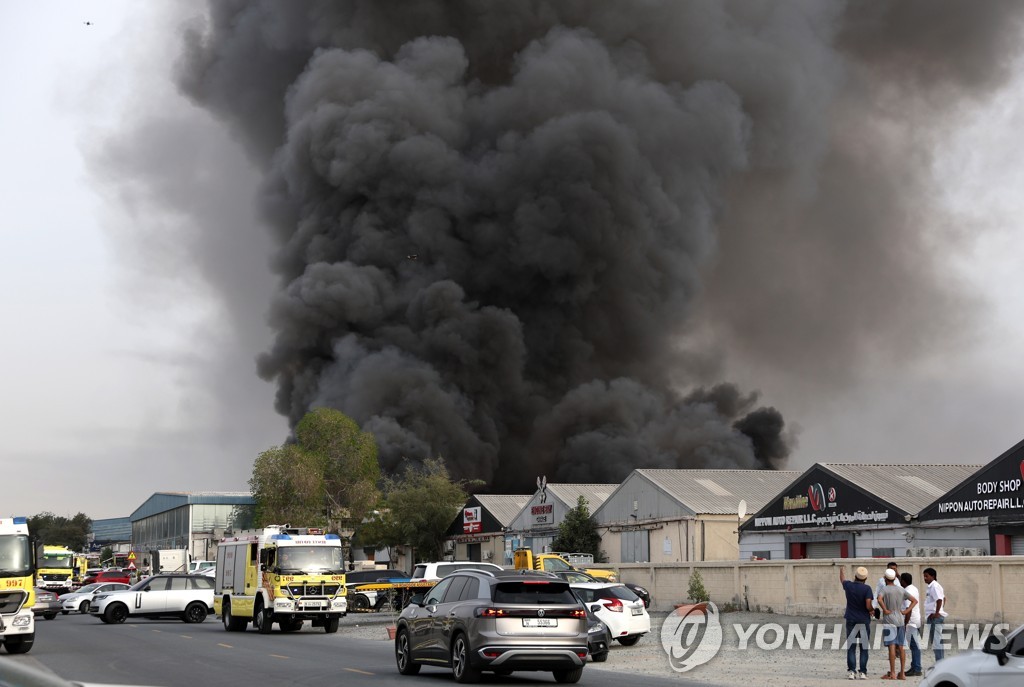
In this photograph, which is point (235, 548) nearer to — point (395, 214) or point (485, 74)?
point (395, 214)

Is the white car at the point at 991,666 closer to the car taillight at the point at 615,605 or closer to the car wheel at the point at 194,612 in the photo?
the car taillight at the point at 615,605

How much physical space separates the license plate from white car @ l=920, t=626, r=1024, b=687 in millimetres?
5857

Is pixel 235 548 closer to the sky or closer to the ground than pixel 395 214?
closer to the ground

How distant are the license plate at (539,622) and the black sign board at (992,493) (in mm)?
18004

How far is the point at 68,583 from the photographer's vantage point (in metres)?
61.5

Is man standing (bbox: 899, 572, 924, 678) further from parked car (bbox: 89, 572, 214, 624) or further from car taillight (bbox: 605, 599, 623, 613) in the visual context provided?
parked car (bbox: 89, 572, 214, 624)

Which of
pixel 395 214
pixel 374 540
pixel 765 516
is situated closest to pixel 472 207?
pixel 395 214

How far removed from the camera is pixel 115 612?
34031 millimetres

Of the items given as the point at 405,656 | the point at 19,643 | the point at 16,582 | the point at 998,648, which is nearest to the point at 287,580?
the point at 19,643

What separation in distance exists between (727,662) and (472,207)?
60.7 meters

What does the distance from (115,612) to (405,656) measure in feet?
66.4

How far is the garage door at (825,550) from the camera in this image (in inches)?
1369

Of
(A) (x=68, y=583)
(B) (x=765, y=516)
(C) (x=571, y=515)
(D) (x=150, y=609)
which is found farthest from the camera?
(A) (x=68, y=583)

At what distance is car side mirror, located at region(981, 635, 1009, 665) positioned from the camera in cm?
920
